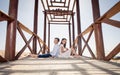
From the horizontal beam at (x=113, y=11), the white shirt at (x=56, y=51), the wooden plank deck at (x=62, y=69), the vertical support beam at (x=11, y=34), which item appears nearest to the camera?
the wooden plank deck at (x=62, y=69)

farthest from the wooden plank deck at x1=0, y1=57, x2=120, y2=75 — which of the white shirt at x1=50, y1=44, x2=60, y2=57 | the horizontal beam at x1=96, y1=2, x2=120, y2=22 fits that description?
the white shirt at x1=50, y1=44, x2=60, y2=57

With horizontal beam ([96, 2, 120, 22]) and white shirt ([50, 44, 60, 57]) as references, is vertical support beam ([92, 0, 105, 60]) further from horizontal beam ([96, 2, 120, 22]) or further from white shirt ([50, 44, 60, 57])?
white shirt ([50, 44, 60, 57])

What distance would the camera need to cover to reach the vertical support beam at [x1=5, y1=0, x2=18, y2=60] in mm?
3023

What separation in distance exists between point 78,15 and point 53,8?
132 inches

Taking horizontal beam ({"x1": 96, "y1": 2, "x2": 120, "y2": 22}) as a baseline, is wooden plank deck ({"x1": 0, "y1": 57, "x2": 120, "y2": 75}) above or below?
below

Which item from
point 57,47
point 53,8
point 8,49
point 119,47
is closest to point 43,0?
point 53,8

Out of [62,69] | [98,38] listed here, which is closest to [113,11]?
[98,38]

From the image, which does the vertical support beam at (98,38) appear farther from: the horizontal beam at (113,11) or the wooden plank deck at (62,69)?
the wooden plank deck at (62,69)

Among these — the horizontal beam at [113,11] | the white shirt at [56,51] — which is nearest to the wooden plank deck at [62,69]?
the horizontal beam at [113,11]

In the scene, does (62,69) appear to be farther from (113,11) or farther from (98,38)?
(98,38)

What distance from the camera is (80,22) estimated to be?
24.0 ft

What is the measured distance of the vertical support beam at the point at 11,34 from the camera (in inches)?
119

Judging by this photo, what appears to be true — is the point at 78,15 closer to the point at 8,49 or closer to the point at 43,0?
the point at 43,0

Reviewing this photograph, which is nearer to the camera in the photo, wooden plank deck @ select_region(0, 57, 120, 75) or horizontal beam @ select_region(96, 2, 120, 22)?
wooden plank deck @ select_region(0, 57, 120, 75)
